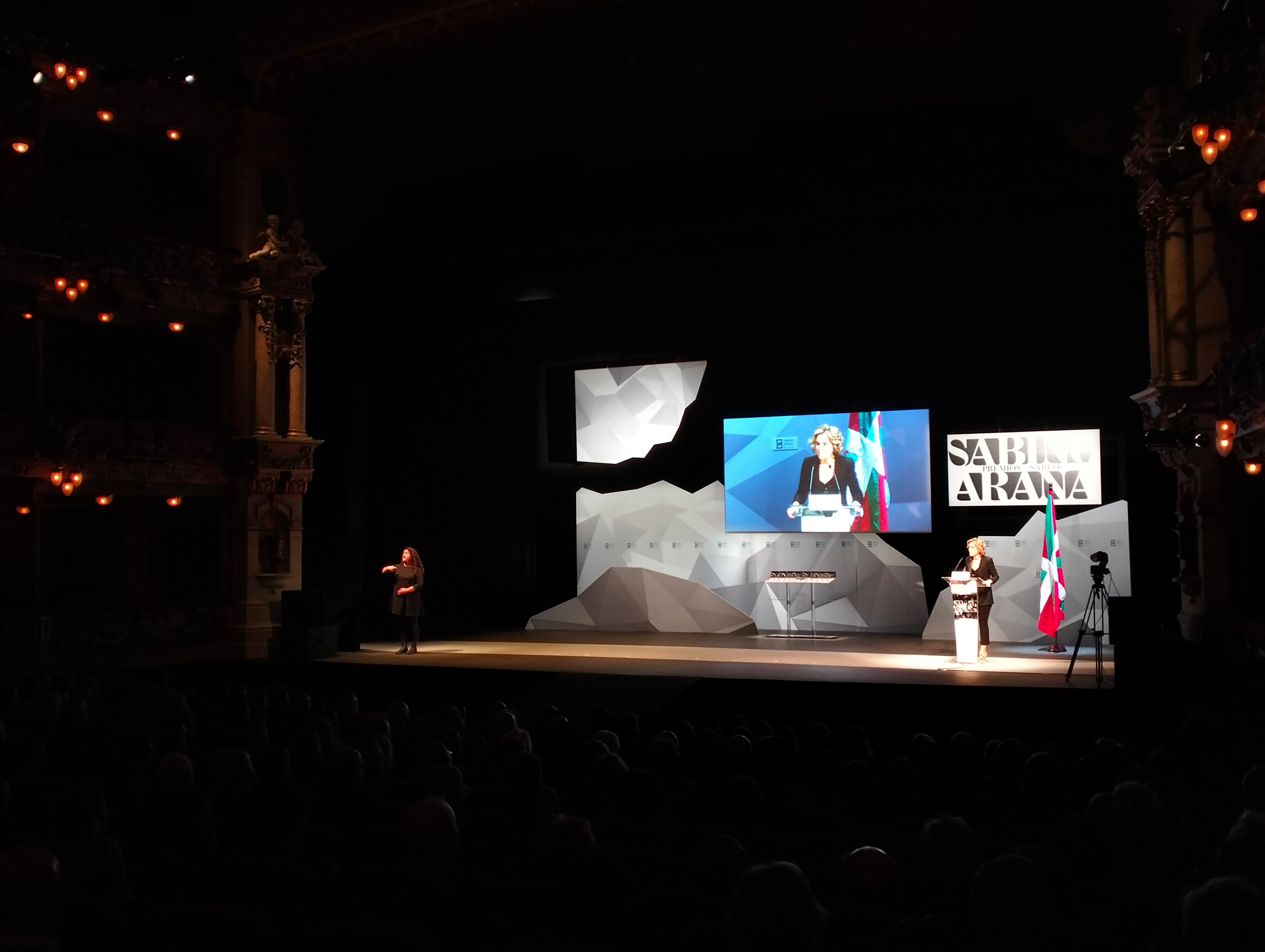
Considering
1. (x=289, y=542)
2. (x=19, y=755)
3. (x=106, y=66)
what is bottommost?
(x=19, y=755)

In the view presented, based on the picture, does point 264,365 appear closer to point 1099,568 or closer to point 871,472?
point 871,472

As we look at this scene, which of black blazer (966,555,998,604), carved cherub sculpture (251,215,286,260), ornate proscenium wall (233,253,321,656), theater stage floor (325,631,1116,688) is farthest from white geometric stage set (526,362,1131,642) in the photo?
carved cherub sculpture (251,215,286,260)

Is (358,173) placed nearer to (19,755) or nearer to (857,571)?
(857,571)

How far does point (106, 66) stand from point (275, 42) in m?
3.55

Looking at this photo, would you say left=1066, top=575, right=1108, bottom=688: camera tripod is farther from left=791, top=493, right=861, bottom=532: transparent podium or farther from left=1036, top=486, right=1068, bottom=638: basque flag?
left=791, top=493, right=861, bottom=532: transparent podium

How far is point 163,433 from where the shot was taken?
13.4 m

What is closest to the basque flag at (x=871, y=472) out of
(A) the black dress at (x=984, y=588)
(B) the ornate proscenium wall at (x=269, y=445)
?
(A) the black dress at (x=984, y=588)

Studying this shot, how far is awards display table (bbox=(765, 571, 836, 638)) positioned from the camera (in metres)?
14.3

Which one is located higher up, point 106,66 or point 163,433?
point 106,66

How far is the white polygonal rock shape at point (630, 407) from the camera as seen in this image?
15961 mm

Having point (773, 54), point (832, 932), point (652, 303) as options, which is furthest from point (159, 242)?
point (832, 932)

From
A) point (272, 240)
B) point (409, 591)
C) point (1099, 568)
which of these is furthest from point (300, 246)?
point (1099, 568)

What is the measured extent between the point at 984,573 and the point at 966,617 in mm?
589

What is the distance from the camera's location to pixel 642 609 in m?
16.0
